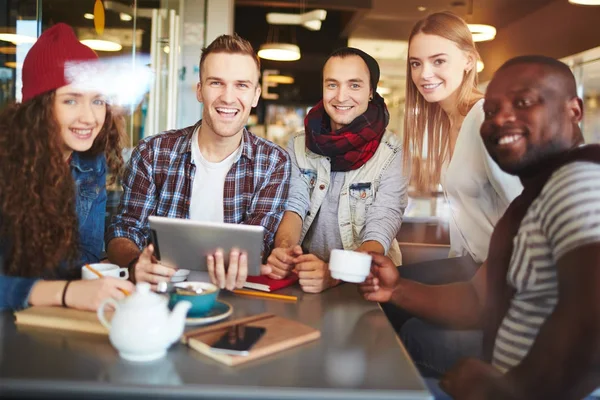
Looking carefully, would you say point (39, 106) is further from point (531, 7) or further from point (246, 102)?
point (531, 7)

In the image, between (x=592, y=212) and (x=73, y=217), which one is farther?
(x=73, y=217)

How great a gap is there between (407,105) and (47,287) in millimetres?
873

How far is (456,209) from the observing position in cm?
131

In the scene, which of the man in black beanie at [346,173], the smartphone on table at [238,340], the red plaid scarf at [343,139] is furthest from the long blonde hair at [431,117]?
the smartphone on table at [238,340]

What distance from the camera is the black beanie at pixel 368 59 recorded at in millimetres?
1454

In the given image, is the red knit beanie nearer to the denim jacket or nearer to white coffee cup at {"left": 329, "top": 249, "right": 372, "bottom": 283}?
the denim jacket

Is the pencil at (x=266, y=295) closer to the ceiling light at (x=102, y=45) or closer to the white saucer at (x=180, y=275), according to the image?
the white saucer at (x=180, y=275)

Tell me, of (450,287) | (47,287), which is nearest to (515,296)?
(450,287)

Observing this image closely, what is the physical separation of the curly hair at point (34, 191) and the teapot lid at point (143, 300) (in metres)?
0.47

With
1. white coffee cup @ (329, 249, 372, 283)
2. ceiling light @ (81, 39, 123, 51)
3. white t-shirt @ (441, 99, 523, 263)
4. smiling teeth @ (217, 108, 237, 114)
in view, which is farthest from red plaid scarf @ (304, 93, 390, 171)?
ceiling light @ (81, 39, 123, 51)

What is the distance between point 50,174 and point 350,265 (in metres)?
0.71

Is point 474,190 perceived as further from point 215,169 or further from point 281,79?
point 215,169

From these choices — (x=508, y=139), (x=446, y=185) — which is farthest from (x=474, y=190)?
(x=508, y=139)

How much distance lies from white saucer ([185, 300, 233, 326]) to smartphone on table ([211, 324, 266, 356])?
6 cm
